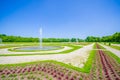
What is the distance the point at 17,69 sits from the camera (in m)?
9.41

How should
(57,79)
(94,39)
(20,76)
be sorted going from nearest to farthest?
(57,79), (20,76), (94,39)

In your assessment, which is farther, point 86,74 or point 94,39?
A: point 94,39

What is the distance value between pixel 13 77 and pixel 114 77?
21.9 feet

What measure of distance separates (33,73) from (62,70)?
224cm

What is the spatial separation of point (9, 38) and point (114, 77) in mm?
91903

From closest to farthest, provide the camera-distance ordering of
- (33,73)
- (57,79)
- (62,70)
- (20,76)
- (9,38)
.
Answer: (57,79), (20,76), (33,73), (62,70), (9,38)

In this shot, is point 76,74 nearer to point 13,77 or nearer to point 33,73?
point 33,73

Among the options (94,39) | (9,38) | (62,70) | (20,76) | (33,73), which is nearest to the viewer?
(20,76)

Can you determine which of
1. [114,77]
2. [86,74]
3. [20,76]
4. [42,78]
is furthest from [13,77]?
[114,77]

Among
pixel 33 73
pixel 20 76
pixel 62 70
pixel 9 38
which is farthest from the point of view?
pixel 9 38

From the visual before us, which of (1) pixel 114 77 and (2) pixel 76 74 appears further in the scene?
(2) pixel 76 74

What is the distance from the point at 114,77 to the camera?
7523 mm

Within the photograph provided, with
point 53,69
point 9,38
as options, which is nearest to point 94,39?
point 9,38

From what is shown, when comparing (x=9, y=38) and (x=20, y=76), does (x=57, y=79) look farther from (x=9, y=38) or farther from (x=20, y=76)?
(x=9, y=38)
